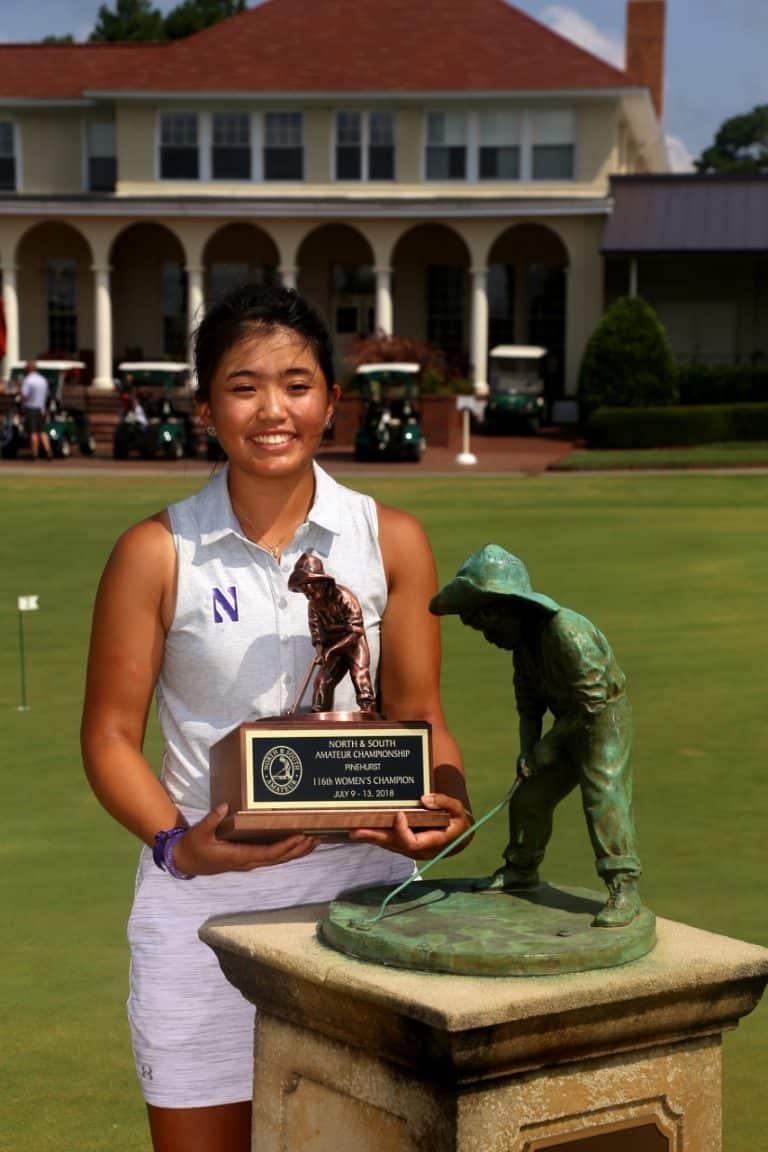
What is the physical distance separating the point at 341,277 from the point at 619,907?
4634 cm

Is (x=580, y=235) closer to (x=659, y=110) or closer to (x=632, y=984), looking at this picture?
(x=659, y=110)

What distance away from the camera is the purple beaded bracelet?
3402mm

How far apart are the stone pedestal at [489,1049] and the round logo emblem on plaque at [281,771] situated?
26 cm

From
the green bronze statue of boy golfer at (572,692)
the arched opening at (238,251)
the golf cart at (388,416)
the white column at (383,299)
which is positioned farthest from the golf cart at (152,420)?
the green bronze statue of boy golfer at (572,692)

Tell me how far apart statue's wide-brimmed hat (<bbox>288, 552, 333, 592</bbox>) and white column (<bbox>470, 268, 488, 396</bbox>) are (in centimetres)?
4116

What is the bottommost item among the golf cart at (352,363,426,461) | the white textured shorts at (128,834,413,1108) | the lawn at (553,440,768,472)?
the lawn at (553,440,768,472)

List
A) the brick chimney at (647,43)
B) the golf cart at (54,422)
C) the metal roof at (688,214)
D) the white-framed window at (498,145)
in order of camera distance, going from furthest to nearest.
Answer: the brick chimney at (647,43) < the white-framed window at (498,145) < the metal roof at (688,214) < the golf cart at (54,422)

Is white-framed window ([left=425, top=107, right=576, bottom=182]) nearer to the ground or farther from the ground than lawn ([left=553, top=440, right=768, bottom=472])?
farther from the ground

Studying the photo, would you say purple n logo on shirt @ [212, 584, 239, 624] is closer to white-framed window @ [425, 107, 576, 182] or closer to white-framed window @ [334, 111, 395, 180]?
white-framed window @ [425, 107, 576, 182]

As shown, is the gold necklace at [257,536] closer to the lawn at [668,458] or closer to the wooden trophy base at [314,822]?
the wooden trophy base at [314,822]

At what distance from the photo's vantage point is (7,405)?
40.3m

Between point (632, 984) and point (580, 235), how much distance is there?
42658mm

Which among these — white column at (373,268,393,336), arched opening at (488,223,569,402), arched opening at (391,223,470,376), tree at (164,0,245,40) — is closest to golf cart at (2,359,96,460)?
white column at (373,268,393,336)

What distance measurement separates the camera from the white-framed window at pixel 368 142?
45.6m
